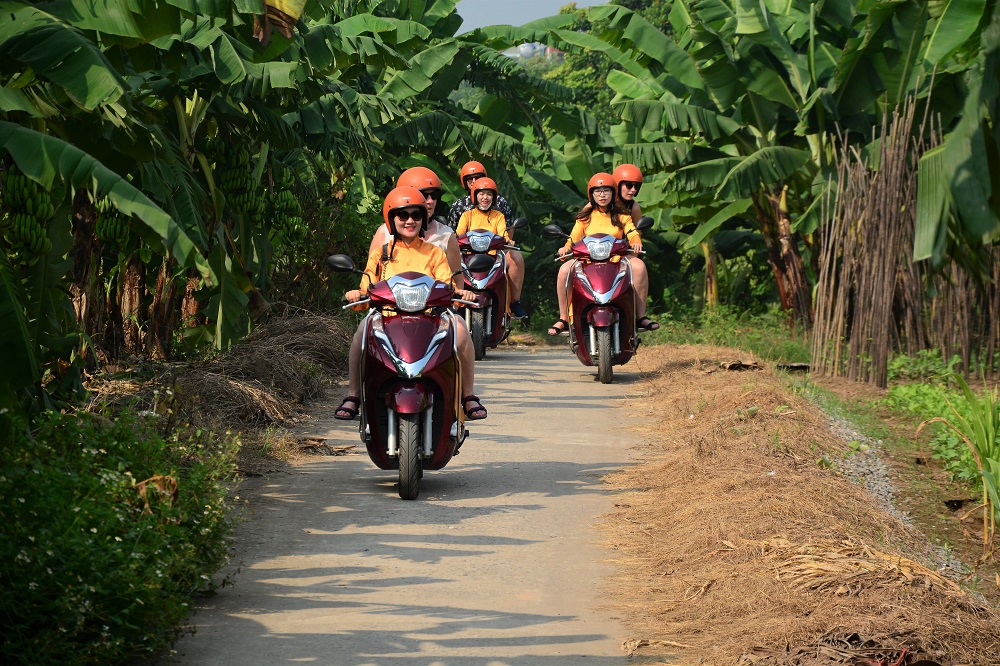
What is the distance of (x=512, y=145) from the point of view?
64.2 ft

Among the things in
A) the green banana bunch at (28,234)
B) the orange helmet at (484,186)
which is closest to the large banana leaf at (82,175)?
the green banana bunch at (28,234)

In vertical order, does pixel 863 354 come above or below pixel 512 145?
below

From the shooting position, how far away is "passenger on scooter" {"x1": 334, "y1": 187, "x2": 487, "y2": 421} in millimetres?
8172

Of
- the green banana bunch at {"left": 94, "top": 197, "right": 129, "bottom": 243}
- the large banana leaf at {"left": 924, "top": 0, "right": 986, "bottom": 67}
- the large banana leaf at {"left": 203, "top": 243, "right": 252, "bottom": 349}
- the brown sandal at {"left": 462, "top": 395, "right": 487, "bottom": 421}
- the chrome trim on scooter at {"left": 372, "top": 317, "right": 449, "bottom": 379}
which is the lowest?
the brown sandal at {"left": 462, "top": 395, "right": 487, "bottom": 421}

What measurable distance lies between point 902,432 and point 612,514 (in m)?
3.40

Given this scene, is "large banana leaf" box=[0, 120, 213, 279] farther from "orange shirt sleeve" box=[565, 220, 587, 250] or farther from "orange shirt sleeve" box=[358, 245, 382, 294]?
"orange shirt sleeve" box=[565, 220, 587, 250]

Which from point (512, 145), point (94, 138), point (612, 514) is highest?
point (512, 145)

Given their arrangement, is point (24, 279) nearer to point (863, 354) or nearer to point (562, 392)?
point (562, 392)

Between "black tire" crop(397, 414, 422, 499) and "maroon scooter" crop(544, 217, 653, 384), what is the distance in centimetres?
551

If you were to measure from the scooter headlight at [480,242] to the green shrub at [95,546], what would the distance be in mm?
9599

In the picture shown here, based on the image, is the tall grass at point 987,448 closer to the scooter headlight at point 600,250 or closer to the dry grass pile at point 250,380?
the dry grass pile at point 250,380

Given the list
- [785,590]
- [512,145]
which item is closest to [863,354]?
[785,590]

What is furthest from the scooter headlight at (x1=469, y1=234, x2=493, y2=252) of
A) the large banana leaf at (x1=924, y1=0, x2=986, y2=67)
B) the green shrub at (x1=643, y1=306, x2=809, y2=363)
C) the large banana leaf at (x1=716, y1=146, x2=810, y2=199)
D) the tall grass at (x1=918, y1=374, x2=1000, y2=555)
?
the tall grass at (x1=918, y1=374, x2=1000, y2=555)

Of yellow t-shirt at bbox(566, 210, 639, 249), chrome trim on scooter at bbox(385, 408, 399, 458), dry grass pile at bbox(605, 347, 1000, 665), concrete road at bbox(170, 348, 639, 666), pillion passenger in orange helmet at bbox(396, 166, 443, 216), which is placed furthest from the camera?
yellow t-shirt at bbox(566, 210, 639, 249)
